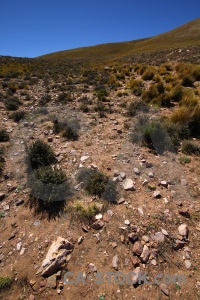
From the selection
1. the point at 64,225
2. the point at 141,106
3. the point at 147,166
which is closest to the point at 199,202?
the point at 147,166

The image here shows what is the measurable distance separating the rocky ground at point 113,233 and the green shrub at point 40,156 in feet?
1.12

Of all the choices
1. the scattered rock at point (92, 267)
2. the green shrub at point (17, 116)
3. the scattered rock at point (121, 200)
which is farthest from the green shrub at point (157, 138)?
the green shrub at point (17, 116)

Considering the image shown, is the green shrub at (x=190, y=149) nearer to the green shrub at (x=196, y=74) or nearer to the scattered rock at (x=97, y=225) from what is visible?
the scattered rock at (x=97, y=225)

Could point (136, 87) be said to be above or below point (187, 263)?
above

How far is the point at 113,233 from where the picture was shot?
11.3ft

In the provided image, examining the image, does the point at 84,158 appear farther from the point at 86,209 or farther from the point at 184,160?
the point at 184,160

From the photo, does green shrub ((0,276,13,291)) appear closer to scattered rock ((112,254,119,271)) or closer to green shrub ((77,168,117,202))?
scattered rock ((112,254,119,271))

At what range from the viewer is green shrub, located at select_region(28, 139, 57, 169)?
524 centimetres

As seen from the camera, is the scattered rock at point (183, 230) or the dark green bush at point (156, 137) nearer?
the scattered rock at point (183, 230)

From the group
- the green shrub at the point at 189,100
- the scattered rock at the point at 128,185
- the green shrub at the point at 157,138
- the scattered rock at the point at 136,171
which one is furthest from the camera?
the green shrub at the point at 189,100

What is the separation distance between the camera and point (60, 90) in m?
13.1

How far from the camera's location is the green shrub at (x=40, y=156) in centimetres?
524

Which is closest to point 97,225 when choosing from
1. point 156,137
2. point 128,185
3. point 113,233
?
point 113,233

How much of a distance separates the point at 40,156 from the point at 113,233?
319 cm
